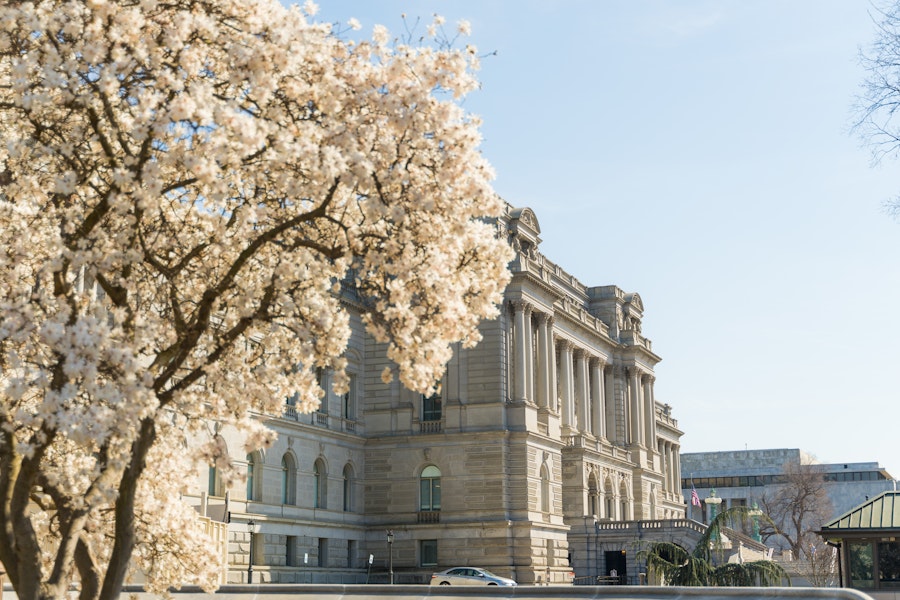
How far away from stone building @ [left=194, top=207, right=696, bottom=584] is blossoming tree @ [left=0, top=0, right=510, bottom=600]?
42.8 metres

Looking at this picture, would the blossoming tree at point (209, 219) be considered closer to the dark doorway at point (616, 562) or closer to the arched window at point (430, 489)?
the arched window at point (430, 489)

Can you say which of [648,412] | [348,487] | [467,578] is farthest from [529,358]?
[648,412]

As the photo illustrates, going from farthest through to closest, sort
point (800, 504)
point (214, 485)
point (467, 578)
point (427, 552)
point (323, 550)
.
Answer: point (800, 504), point (427, 552), point (323, 550), point (467, 578), point (214, 485)

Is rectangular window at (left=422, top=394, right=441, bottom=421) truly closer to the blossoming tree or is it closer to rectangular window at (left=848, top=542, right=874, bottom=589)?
rectangular window at (left=848, top=542, right=874, bottom=589)

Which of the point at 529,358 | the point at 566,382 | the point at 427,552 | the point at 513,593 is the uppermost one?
the point at 529,358

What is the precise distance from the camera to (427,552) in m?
69.6

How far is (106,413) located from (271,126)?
4343 millimetres

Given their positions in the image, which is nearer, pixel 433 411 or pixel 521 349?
pixel 521 349

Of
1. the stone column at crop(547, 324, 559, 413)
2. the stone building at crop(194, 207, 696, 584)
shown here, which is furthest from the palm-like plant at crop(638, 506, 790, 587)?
the stone column at crop(547, 324, 559, 413)

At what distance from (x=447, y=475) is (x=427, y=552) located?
4667mm

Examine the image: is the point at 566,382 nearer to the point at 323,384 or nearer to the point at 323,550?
the point at 323,384

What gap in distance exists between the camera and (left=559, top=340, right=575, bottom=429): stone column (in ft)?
270

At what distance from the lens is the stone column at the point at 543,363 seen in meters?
74.4

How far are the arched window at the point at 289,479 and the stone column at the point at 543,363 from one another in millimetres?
17120
